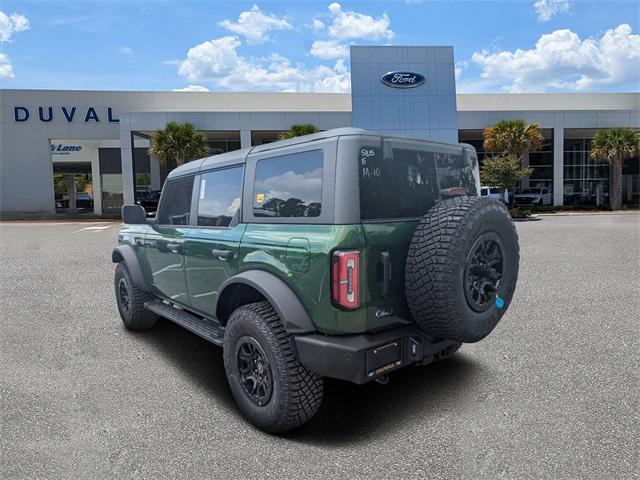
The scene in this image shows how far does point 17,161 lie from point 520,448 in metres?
37.4

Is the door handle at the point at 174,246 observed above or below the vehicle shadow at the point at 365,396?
above

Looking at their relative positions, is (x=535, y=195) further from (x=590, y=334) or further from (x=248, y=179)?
(x=248, y=179)

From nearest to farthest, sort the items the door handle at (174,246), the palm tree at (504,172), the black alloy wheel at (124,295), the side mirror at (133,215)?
the door handle at (174,246) → the side mirror at (133,215) → the black alloy wheel at (124,295) → the palm tree at (504,172)

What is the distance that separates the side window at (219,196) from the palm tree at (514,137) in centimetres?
2704

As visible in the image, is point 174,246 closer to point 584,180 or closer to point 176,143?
point 176,143

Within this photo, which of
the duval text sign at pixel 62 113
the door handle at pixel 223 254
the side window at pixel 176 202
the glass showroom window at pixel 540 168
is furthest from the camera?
the glass showroom window at pixel 540 168

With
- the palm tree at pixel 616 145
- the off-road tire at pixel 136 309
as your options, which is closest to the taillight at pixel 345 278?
the off-road tire at pixel 136 309

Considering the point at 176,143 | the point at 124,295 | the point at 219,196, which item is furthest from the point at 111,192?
the point at 219,196

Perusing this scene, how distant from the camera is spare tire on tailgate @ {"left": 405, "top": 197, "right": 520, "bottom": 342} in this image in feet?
9.29

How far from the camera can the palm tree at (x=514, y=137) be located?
27891mm

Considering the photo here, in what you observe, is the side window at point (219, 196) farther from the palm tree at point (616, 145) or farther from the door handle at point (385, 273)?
the palm tree at point (616, 145)

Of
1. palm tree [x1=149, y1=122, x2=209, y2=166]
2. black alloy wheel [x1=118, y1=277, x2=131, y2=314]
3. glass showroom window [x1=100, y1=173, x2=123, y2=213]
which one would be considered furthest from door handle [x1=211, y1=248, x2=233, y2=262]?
glass showroom window [x1=100, y1=173, x2=123, y2=213]

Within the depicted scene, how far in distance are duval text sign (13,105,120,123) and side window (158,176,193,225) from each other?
30947 mm

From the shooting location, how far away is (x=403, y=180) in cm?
323
